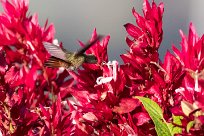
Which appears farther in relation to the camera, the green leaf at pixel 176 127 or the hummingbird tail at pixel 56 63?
the hummingbird tail at pixel 56 63

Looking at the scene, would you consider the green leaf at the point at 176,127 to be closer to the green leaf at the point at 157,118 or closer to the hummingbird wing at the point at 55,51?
the green leaf at the point at 157,118

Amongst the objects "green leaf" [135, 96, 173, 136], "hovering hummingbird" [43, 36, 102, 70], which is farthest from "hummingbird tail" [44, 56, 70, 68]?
"green leaf" [135, 96, 173, 136]

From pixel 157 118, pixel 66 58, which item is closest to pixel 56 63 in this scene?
pixel 66 58

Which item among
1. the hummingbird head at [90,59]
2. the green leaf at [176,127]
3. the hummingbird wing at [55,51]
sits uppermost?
the hummingbird wing at [55,51]

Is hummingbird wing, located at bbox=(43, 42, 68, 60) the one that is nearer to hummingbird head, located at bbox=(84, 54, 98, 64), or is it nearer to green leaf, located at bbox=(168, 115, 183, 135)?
hummingbird head, located at bbox=(84, 54, 98, 64)

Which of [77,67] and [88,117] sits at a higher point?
[77,67]

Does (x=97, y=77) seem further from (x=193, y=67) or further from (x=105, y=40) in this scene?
(x=193, y=67)

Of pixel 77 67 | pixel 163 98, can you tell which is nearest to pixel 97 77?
pixel 77 67

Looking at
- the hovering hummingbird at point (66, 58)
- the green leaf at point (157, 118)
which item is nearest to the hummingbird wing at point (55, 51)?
the hovering hummingbird at point (66, 58)

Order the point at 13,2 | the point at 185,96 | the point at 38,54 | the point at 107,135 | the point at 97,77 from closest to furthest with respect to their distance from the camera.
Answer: the point at 185,96 < the point at 107,135 < the point at 97,77 < the point at 38,54 < the point at 13,2
